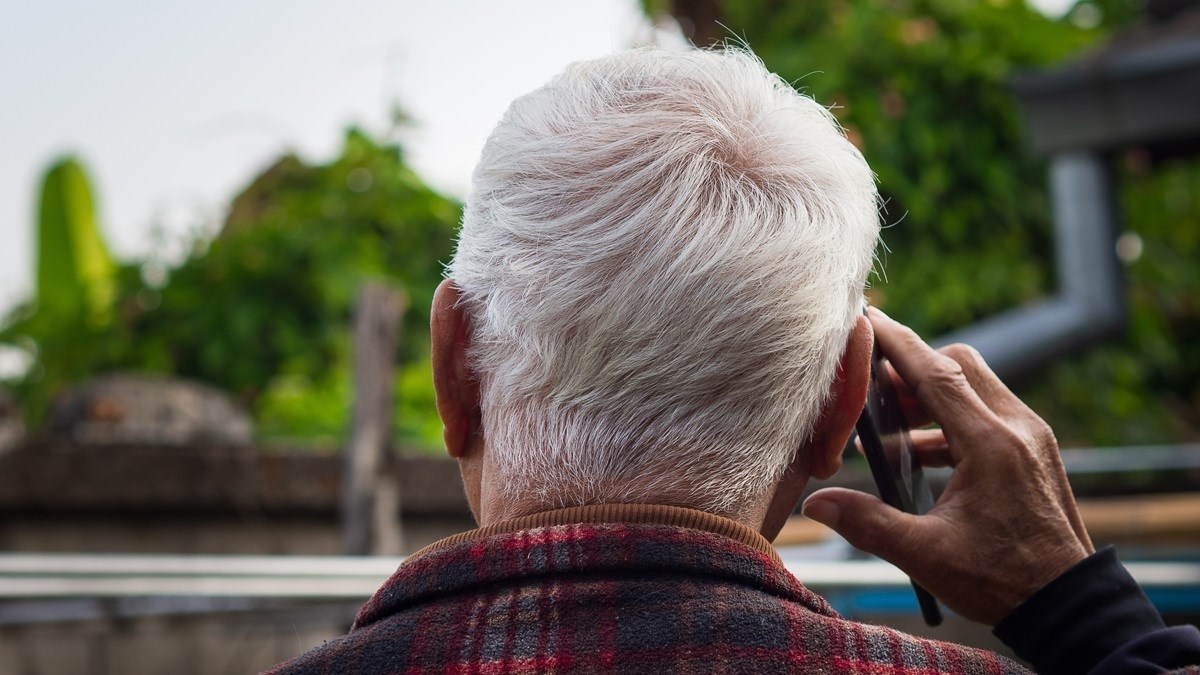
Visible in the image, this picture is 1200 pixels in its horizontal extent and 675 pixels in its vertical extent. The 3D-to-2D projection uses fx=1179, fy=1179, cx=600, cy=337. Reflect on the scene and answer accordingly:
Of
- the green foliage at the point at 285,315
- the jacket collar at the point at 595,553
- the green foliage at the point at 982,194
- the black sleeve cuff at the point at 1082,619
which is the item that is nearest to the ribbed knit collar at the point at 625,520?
the jacket collar at the point at 595,553

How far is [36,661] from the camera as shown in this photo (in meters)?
3.98

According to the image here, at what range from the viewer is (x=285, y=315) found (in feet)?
20.9

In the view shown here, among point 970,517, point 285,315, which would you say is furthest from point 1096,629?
point 285,315

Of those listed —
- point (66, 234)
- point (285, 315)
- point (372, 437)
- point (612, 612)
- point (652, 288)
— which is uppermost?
point (652, 288)

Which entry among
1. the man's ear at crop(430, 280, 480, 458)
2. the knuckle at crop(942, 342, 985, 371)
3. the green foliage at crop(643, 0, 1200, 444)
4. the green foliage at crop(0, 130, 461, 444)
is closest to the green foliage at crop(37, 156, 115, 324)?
the green foliage at crop(0, 130, 461, 444)

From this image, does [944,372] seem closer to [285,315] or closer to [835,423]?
Answer: [835,423]

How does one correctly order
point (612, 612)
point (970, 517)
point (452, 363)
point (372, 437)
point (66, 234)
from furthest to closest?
point (66, 234) → point (372, 437) → point (970, 517) → point (452, 363) → point (612, 612)

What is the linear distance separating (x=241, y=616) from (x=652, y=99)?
4125 mm

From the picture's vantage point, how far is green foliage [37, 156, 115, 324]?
8.65 metres

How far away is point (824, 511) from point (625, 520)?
0.31 m

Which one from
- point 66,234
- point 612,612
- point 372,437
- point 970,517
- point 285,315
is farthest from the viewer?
point 66,234

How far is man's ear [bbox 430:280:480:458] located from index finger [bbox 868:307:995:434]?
17.8 inches

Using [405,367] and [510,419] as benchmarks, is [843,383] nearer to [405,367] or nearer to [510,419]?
[510,419]

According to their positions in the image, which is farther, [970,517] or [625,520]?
[970,517]
